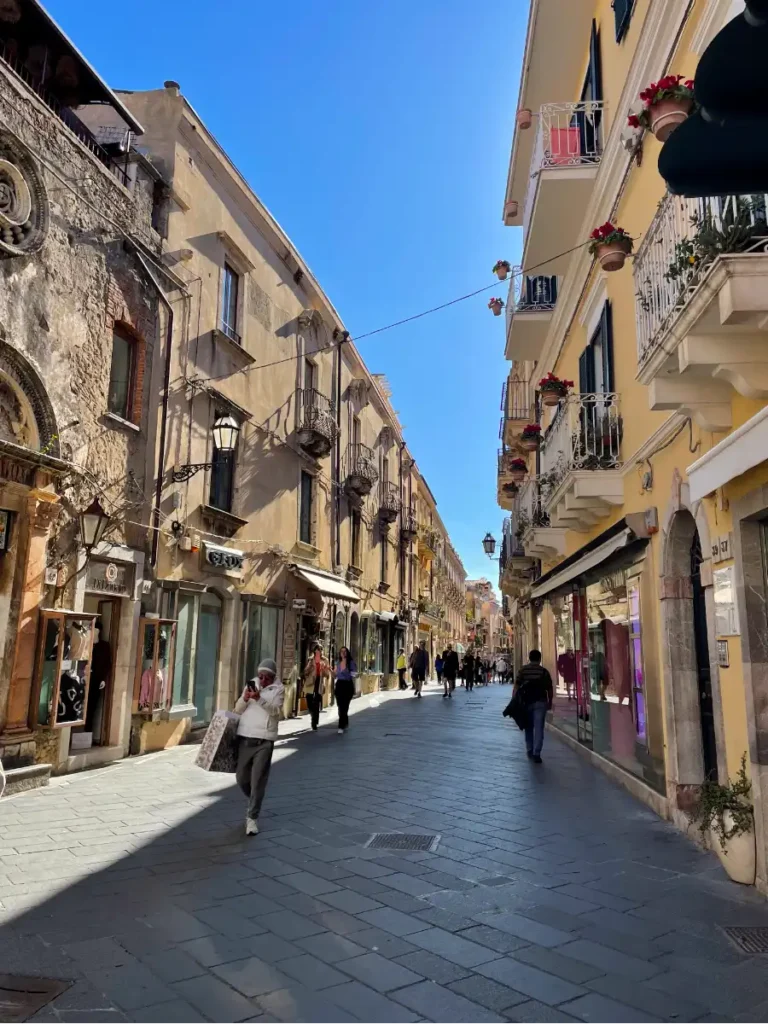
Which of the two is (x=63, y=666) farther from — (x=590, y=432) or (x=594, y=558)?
(x=590, y=432)

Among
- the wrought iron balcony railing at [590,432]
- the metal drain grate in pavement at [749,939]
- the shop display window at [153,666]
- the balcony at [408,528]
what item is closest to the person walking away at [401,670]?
the balcony at [408,528]

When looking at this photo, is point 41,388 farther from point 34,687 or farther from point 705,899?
point 705,899

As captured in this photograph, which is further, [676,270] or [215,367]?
[215,367]

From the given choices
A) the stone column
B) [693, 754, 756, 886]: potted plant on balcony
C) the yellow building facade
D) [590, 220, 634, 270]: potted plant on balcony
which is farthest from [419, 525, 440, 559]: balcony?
[693, 754, 756, 886]: potted plant on balcony

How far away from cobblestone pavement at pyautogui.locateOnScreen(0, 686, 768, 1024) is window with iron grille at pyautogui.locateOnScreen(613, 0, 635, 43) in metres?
8.85

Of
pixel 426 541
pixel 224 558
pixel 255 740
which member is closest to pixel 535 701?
pixel 255 740

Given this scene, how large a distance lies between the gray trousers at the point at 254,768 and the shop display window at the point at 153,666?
509 centimetres

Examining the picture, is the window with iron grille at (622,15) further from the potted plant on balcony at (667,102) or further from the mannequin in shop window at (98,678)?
the mannequin in shop window at (98,678)

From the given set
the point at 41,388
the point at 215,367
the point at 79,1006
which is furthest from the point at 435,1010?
the point at 215,367

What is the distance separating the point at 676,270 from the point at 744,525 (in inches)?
75.0

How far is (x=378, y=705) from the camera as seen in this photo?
22.4 meters

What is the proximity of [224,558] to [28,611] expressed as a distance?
5305 mm

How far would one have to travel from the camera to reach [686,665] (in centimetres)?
733

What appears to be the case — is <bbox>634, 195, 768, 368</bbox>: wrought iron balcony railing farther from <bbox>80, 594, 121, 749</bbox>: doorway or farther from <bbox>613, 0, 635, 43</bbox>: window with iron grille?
<bbox>80, 594, 121, 749</bbox>: doorway
